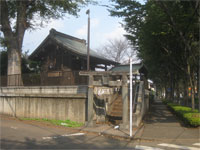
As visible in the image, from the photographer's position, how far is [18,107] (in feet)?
49.6

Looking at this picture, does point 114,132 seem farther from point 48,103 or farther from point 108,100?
point 48,103

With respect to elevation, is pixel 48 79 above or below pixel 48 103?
above

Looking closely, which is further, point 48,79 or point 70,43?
point 70,43

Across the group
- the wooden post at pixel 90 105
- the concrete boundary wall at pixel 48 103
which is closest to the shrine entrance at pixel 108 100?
the wooden post at pixel 90 105

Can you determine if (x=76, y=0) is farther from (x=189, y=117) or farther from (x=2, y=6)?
(x=189, y=117)

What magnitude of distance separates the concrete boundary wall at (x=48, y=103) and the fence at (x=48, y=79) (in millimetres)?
389

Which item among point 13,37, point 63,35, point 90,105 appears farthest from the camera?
point 63,35

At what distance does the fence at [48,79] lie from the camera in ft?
45.3

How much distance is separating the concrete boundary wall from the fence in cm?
39

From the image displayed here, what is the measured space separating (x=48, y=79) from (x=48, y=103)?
205cm

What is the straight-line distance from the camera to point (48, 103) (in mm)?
13539

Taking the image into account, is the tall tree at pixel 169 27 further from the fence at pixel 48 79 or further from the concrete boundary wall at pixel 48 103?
the concrete boundary wall at pixel 48 103

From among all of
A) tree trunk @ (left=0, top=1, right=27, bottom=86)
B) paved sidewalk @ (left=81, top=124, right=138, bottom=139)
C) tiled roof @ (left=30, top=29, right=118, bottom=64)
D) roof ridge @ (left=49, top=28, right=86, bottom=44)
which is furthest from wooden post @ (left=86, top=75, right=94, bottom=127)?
roof ridge @ (left=49, top=28, right=86, bottom=44)

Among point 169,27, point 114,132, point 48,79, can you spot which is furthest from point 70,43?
point 114,132
